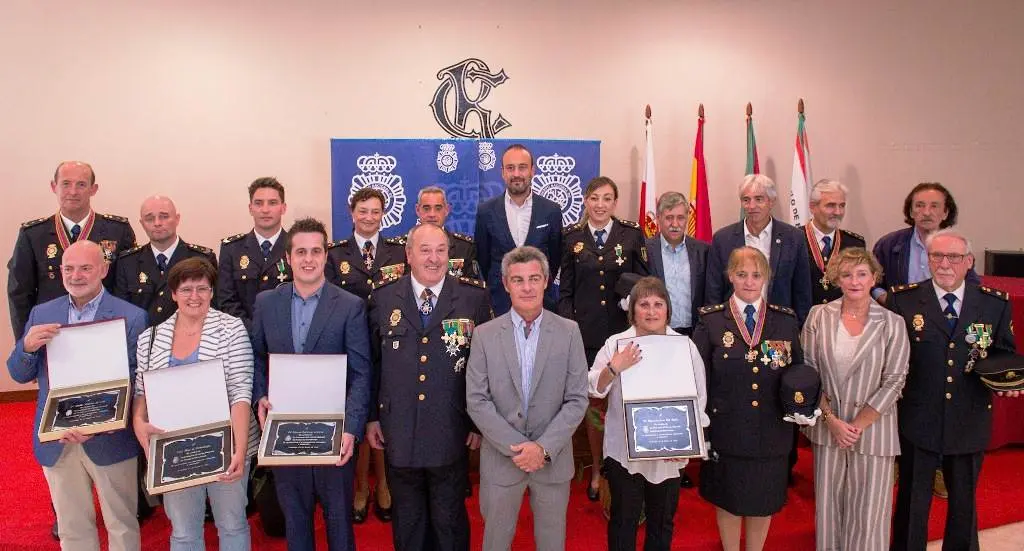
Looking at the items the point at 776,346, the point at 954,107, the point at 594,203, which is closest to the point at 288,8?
the point at 594,203

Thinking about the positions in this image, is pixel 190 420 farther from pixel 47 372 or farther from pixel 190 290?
pixel 47 372

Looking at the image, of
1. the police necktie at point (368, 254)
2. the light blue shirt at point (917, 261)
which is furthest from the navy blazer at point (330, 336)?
the light blue shirt at point (917, 261)

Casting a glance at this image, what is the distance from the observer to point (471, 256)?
170 inches

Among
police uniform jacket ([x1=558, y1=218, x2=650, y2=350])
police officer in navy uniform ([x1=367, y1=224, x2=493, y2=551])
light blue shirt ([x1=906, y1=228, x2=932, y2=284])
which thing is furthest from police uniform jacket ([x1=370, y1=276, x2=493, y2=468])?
light blue shirt ([x1=906, y1=228, x2=932, y2=284])

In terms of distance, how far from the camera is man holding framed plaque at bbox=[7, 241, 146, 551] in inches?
114

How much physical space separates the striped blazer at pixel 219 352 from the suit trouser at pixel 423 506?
69 centimetres

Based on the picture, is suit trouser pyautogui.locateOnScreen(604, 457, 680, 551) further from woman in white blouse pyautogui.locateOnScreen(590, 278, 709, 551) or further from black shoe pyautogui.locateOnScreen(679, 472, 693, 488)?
black shoe pyautogui.locateOnScreen(679, 472, 693, 488)

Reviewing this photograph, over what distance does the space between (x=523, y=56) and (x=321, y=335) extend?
4.31 metres

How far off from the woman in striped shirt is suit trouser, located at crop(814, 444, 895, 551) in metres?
2.65

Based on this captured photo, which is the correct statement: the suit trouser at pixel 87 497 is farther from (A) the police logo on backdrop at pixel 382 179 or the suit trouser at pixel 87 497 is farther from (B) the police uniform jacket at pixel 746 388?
(A) the police logo on backdrop at pixel 382 179

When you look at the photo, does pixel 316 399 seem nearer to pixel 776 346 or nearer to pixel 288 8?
→ pixel 776 346

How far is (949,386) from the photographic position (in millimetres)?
3170

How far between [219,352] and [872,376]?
114 inches

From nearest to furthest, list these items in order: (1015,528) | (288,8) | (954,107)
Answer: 1. (1015,528)
2. (288,8)
3. (954,107)
